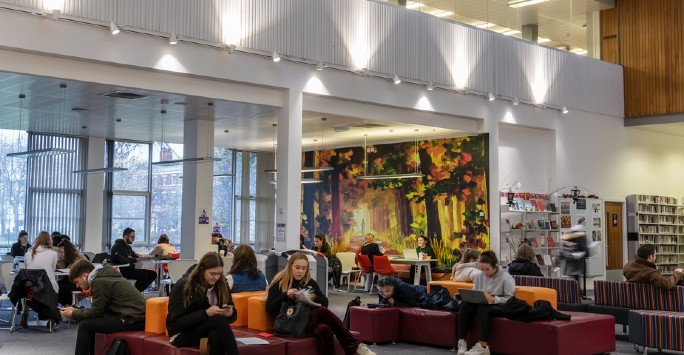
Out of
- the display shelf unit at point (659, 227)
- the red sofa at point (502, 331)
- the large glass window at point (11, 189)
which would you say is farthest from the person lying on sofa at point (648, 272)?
the large glass window at point (11, 189)

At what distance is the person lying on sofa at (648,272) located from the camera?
911cm

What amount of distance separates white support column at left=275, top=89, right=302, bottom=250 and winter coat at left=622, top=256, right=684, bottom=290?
5347 millimetres

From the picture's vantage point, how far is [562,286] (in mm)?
10180

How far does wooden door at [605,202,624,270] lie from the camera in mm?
18688

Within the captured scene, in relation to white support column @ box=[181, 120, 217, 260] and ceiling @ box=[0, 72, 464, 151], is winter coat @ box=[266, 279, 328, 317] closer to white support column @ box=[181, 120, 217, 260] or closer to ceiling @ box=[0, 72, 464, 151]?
ceiling @ box=[0, 72, 464, 151]

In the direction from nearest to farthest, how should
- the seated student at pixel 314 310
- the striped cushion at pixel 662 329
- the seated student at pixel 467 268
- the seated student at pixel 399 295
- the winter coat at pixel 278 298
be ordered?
the seated student at pixel 314 310 < the winter coat at pixel 278 298 < the striped cushion at pixel 662 329 < the seated student at pixel 399 295 < the seated student at pixel 467 268

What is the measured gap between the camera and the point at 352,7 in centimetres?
1359

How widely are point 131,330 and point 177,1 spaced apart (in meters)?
5.87

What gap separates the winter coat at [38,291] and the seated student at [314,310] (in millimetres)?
4146

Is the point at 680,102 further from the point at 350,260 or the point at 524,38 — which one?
the point at 350,260

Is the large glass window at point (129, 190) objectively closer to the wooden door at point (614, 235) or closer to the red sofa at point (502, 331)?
the red sofa at point (502, 331)

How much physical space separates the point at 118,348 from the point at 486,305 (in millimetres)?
3839

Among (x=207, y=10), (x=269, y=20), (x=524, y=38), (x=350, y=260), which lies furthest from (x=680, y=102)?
(x=207, y=10)

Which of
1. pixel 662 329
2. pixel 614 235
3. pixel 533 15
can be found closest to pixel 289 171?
pixel 662 329
